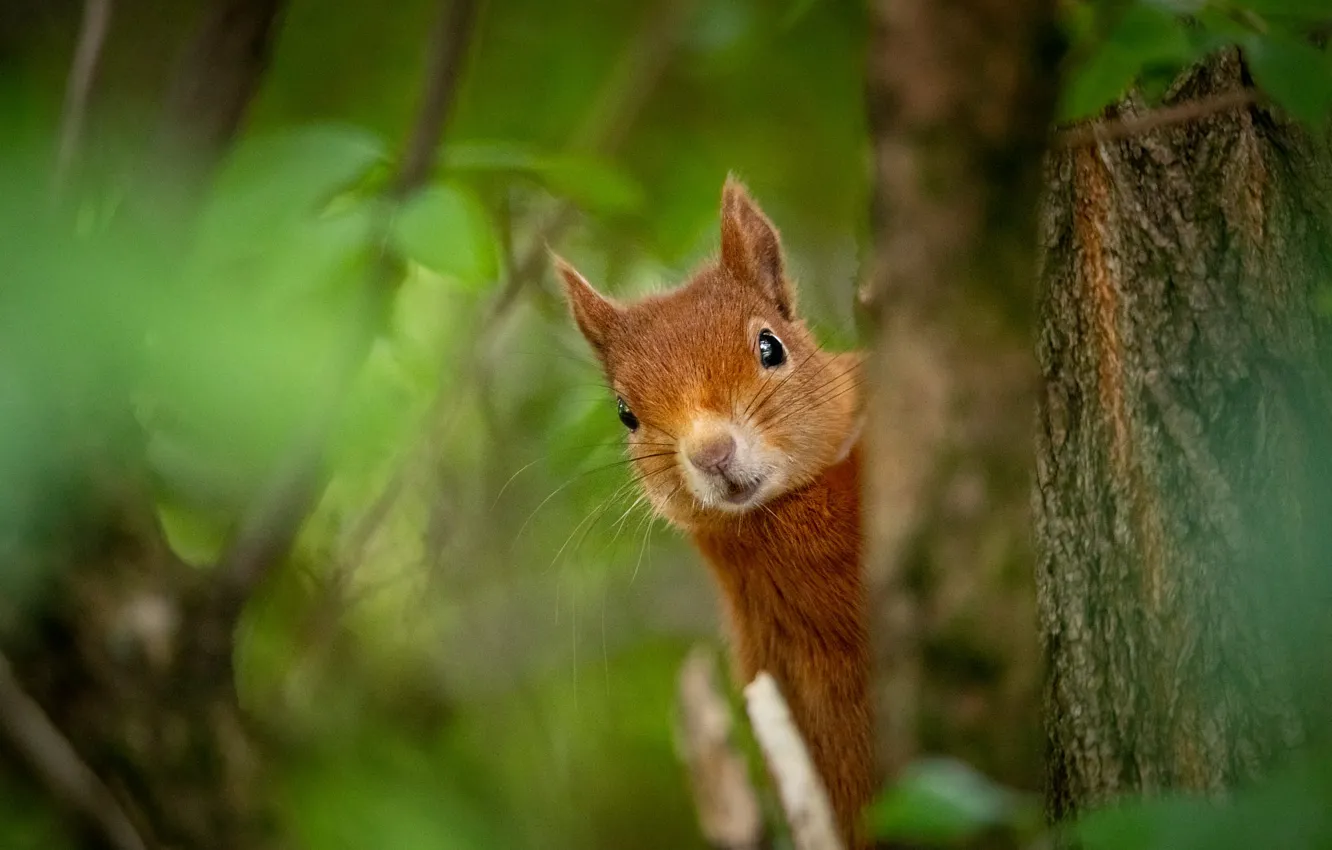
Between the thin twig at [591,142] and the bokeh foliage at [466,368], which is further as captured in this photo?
the thin twig at [591,142]

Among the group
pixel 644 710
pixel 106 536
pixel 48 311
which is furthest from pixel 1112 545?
pixel 644 710

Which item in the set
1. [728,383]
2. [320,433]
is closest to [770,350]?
[728,383]

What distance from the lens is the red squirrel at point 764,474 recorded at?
155 cm

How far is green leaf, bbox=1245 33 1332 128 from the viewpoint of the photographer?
0.78m

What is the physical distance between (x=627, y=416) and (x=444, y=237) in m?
0.71

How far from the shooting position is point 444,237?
3.26ft

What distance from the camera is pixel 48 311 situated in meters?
0.76

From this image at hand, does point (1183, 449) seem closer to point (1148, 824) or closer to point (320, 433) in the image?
point (1148, 824)

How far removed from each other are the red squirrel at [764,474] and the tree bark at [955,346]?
2.39ft

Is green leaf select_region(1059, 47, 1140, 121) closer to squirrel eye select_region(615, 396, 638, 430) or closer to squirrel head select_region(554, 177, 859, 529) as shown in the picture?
squirrel head select_region(554, 177, 859, 529)

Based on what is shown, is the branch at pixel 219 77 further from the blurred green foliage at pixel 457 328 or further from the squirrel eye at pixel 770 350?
the squirrel eye at pixel 770 350

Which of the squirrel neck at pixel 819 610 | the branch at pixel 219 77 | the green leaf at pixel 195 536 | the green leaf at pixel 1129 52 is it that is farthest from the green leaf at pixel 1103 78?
the green leaf at pixel 195 536

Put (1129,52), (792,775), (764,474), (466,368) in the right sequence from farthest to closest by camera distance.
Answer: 1. (466,368)
2. (764,474)
3. (792,775)
4. (1129,52)

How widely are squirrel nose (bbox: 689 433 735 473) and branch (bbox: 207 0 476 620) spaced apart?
0.41 metres
